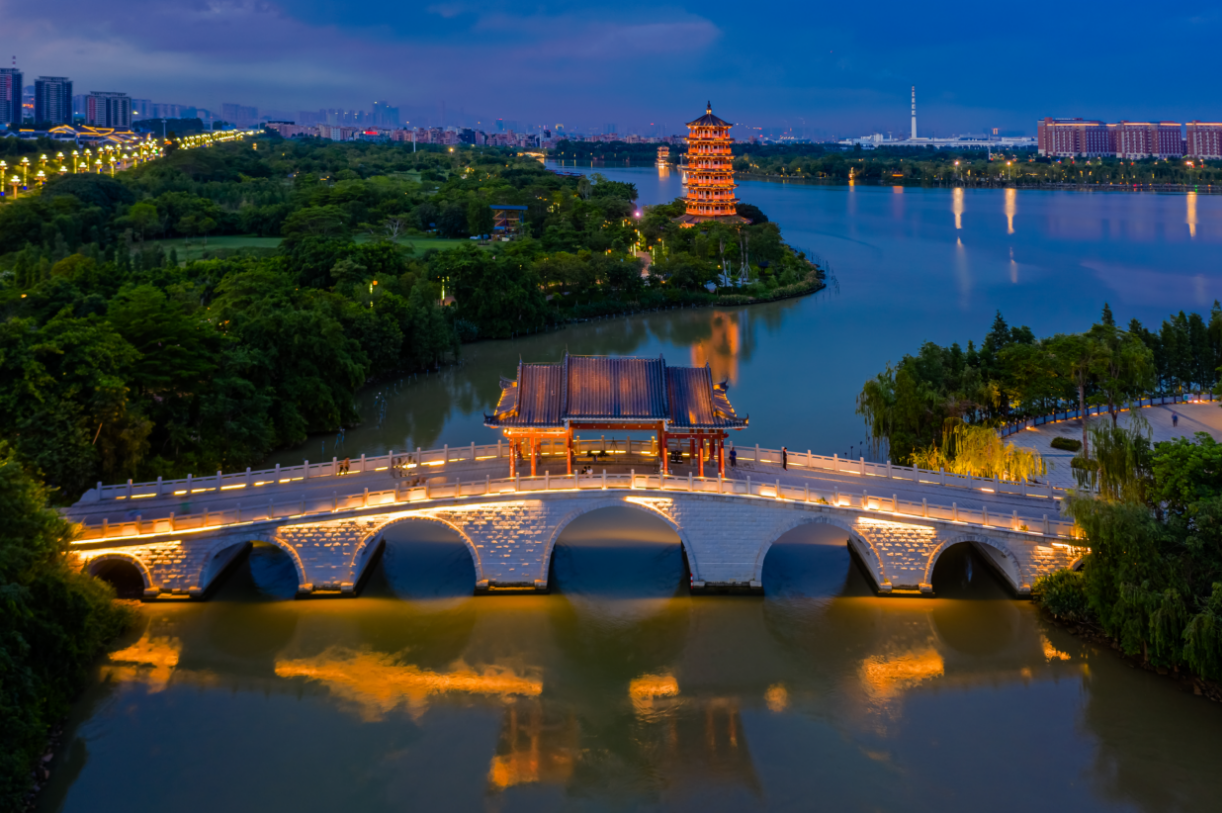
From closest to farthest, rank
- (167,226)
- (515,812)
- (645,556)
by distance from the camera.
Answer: (515,812) → (645,556) → (167,226)

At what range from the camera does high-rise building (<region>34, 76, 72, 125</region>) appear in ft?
458

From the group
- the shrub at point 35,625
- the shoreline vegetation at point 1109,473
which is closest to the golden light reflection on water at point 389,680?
the shrub at point 35,625

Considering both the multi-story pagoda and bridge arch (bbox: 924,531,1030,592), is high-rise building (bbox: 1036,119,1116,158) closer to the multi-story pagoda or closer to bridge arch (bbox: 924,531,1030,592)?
the multi-story pagoda

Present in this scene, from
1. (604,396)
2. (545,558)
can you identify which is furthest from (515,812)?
(604,396)

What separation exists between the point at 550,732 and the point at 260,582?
7933 mm

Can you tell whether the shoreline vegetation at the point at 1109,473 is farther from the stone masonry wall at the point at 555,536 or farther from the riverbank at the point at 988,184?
the riverbank at the point at 988,184

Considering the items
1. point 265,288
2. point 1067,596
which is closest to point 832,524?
point 1067,596

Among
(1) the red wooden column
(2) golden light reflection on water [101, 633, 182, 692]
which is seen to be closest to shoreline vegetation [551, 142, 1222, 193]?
(1) the red wooden column

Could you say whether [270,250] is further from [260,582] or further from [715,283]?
[260,582]

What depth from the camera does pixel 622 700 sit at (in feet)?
53.9

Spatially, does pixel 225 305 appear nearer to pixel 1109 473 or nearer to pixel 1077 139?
pixel 1109 473

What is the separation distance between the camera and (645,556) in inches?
832

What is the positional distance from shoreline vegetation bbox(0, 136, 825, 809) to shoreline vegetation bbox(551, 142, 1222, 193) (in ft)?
215

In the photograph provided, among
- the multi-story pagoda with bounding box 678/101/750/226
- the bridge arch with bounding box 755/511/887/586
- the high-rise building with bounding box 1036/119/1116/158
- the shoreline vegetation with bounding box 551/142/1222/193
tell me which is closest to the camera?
the bridge arch with bounding box 755/511/887/586
